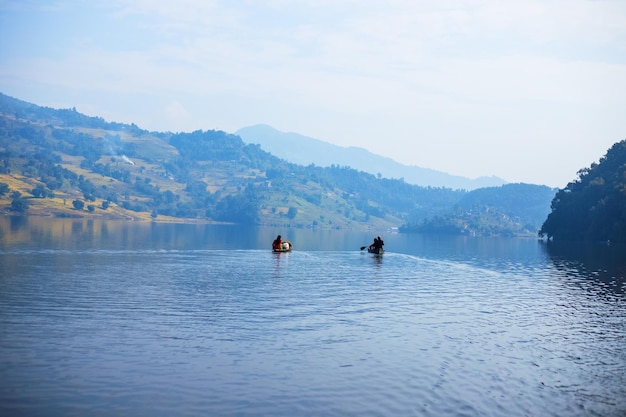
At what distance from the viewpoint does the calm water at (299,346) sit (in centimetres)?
3034

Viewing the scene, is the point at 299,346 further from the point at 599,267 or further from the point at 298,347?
the point at 599,267

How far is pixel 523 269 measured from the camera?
104 metres

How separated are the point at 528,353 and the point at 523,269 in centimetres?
6609

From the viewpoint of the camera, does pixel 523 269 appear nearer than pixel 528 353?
No

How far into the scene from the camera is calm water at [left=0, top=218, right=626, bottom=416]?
3034cm

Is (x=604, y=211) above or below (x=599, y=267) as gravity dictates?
above

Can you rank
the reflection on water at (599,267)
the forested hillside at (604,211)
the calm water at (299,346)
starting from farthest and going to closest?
the forested hillside at (604,211) < the reflection on water at (599,267) < the calm water at (299,346)

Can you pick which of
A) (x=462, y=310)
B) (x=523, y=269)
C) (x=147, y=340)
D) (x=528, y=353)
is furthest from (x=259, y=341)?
(x=523, y=269)

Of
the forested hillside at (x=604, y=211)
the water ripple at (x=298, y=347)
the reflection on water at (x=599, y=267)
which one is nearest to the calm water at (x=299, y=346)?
the water ripple at (x=298, y=347)

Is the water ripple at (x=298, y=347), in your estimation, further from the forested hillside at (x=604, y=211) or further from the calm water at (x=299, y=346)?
the forested hillside at (x=604, y=211)

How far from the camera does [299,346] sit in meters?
40.6

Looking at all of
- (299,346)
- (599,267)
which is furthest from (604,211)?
(299,346)

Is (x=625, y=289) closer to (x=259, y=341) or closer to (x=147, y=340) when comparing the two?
(x=259, y=341)

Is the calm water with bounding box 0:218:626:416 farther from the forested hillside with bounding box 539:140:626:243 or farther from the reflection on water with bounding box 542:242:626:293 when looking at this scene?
the forested hillside with bounding box 539:140:626:243
